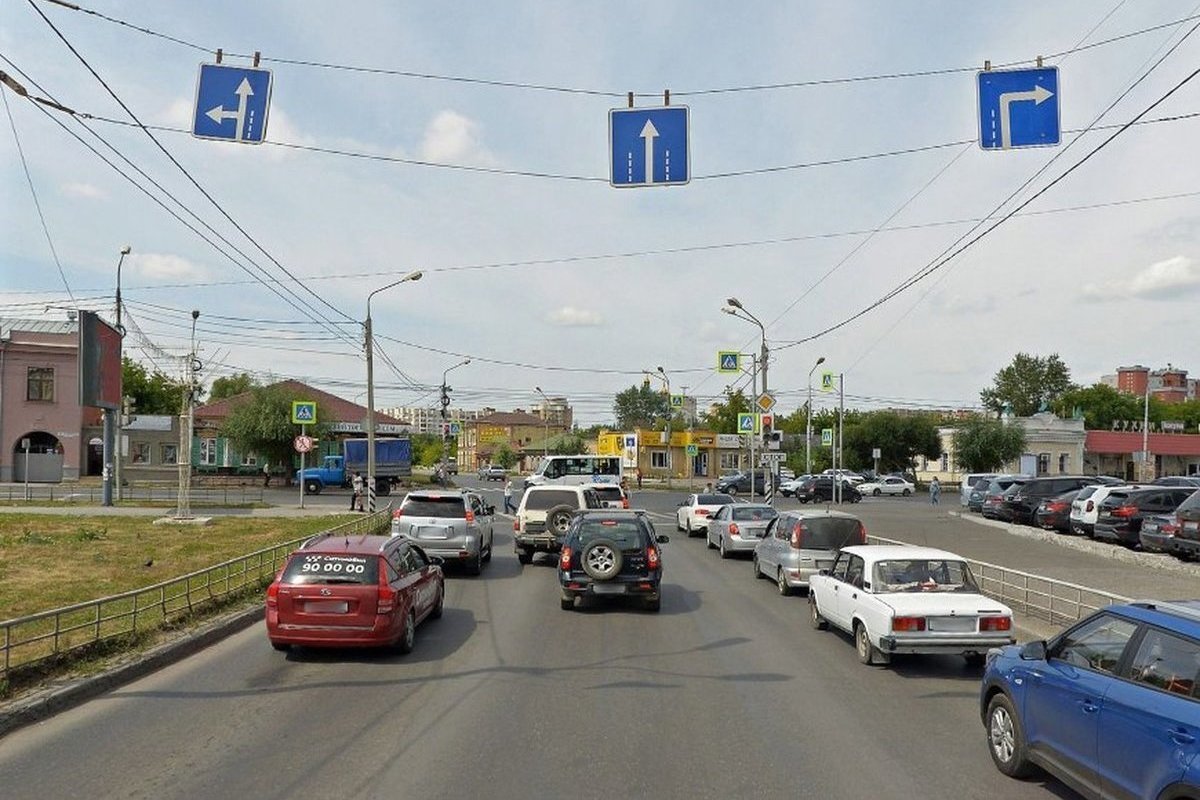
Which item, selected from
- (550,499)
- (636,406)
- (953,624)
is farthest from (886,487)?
(636,406)

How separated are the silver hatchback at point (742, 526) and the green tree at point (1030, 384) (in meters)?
106

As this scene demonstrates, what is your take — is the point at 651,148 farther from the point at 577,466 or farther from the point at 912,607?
the point at 577,466

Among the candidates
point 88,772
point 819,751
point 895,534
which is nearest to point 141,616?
point 88,772

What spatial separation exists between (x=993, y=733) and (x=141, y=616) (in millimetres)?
9928

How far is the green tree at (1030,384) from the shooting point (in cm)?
12188

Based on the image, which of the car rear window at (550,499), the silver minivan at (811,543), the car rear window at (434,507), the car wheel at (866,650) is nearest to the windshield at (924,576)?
the car wheel at (866,650)

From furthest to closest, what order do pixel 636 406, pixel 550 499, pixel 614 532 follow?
1. pixel 636 406
2. pixel 550 499
3. pixel 614 532

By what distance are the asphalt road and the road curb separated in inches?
6.3

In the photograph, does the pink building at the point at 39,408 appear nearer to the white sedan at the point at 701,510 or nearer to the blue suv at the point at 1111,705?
the white sedan at the point at 701,510

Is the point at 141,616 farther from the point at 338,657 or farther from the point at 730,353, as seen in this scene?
the point at 730,353

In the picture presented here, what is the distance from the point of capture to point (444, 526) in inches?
751

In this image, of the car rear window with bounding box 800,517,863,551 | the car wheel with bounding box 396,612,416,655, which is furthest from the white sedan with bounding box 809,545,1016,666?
the car wheel with bounding box 396,612,416,655

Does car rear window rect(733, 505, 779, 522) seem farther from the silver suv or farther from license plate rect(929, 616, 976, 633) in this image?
license plate rect(929, 616, 976, 633)

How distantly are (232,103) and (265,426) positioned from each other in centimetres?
5029
